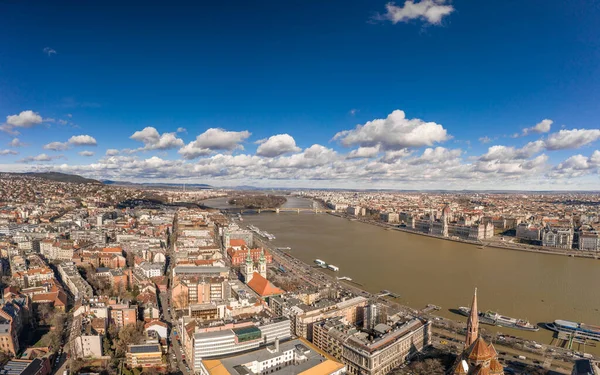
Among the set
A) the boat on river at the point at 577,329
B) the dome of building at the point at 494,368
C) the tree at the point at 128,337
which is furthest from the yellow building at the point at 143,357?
the boat on river at the point at 577,329

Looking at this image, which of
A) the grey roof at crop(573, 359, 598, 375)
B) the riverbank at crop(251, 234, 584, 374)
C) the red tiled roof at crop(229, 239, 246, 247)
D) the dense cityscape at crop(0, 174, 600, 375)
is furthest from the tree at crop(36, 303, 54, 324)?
the grey roof at crop(573, 359, 598, 375)

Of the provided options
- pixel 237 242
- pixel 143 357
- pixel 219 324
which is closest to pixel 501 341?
pixel 219 324

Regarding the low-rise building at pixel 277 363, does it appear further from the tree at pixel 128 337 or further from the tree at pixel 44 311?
the tree at pixel 44 311

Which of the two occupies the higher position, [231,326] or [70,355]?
[231,326]

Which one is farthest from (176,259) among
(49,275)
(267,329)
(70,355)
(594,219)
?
(594,219)

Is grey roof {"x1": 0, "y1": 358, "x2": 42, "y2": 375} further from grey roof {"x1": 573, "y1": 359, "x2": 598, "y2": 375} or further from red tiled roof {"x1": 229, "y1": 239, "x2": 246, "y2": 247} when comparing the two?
red tiled roof {"x1": 229, "y1": 239, "x2": 246, "y2": 247}

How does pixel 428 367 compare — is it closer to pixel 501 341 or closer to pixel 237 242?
pixel 501 341

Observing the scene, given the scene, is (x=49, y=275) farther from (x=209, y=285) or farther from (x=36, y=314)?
(x=209, y=285)
